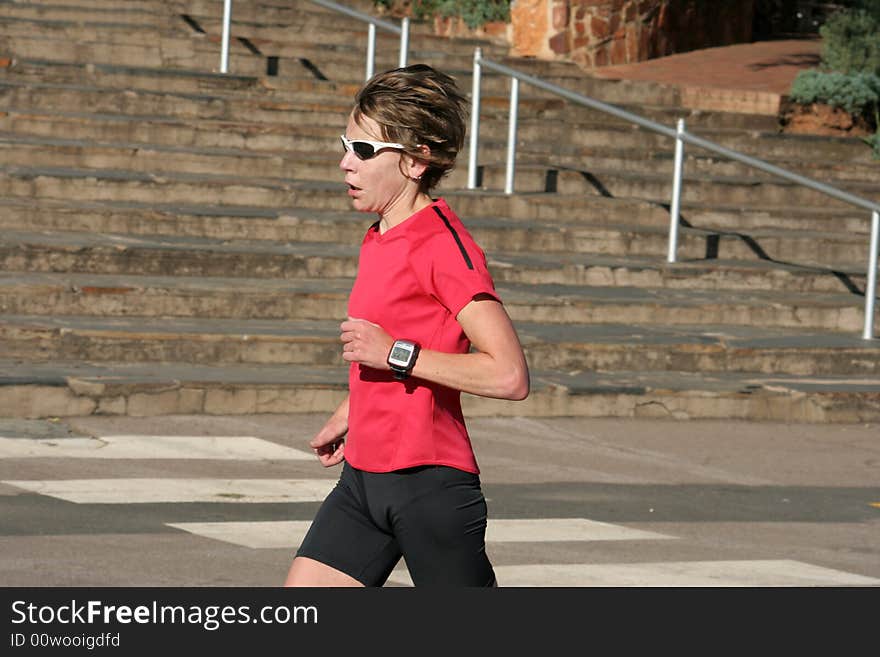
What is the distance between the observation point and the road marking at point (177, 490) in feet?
27.2

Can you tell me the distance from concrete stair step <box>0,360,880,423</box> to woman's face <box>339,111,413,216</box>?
6.35m

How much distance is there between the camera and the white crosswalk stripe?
280 inches

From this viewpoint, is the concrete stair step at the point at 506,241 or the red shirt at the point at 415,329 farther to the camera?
the concrete stair step at the point at 506,241

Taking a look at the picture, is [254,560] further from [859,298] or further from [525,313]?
[859,298]

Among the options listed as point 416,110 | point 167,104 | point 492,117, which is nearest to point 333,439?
point 416,110

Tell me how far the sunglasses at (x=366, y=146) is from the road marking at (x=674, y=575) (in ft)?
9.45

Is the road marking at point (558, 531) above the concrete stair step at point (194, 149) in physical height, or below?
below

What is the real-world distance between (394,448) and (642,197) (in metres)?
13.2

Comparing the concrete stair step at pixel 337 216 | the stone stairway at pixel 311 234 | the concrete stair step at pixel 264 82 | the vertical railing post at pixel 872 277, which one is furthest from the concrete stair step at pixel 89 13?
the vertical railing post at pixel 872 277

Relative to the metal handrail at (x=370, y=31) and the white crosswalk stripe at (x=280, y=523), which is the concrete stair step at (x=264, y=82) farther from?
the white crosswalk stripe at (x=280, y=523)

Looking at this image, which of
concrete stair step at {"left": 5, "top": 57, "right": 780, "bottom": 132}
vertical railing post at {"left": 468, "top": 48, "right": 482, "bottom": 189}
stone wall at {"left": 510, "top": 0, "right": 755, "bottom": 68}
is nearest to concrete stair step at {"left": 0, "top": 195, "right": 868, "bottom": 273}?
vertical railing post at {"left": 468, "top": 48, "right": 482, "bottom": 189}

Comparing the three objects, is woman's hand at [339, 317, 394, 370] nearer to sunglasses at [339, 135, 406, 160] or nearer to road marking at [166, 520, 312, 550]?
sunglasses at [339, 135, 406, 160]

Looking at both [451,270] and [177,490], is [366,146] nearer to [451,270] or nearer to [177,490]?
[451,270]
